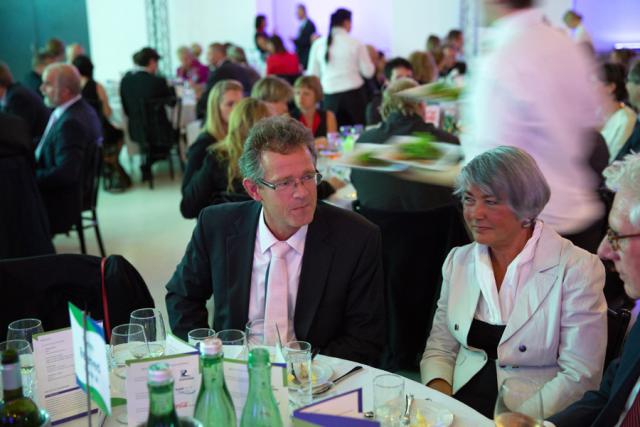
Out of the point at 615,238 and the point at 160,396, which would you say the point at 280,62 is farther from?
the point at 160,396

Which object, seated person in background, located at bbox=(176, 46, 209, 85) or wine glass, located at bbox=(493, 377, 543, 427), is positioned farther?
seated person in background, located at bbox=(176, 46, 209, 85)

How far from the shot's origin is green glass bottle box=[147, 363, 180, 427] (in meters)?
1.05

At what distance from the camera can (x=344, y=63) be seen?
7.87 meters

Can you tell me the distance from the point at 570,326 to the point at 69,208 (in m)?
3.83

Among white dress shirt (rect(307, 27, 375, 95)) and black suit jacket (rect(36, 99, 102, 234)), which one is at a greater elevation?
white dress shirt (rect(307, 27, 375, 95))

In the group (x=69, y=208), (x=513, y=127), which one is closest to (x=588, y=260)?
(x=513, y=127)

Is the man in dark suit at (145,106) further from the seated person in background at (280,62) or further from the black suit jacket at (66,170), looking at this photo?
the black suit jacket at (66,170)

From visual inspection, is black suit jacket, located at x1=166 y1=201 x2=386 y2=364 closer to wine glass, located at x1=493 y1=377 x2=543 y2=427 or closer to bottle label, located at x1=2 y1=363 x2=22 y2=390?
wine glass, located at x1=493 y1=377 x2=543 y2=427

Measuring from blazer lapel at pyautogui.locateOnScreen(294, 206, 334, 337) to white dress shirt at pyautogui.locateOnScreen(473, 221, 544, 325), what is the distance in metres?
0.49

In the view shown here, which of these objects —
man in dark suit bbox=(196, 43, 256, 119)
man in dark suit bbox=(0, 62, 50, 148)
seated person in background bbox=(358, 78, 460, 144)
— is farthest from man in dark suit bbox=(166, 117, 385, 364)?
man in dark suit bbox=(196, 43, 256, 119)

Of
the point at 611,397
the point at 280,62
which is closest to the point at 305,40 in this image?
the point at 280,62

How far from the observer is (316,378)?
1.76 metres

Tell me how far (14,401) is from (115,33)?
13585mm

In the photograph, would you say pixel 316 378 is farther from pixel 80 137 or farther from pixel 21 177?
pixel 80 137
